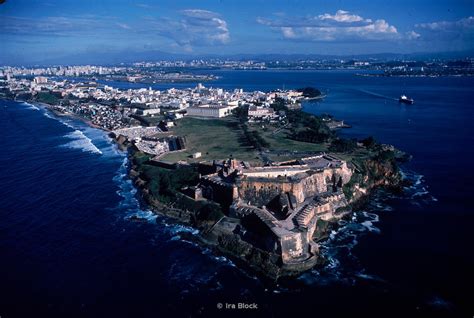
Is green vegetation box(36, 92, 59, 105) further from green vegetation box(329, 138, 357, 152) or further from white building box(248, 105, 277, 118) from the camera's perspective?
green vegetation box(329, 138, 357, 152)

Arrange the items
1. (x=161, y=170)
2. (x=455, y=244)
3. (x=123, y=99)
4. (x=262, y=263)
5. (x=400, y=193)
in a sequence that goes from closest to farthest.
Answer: (x=262, y=263) → (x=455, y=244) → (x=400, y=193) → (x=161, y=170) → (x=123, y=99)

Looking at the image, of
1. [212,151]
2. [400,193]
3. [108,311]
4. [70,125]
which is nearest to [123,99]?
[70,125]

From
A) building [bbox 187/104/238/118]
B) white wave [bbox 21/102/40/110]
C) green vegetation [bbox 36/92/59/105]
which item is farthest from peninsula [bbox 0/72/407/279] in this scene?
green vegetation [bbox 36/92/59/105]

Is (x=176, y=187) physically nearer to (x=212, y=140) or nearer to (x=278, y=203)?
(x=278, y=203)

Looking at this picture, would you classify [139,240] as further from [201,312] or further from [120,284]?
[201,312]

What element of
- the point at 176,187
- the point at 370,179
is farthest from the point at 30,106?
the point at 370,179

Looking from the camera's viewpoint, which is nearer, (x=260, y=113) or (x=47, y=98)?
(x=260, y=113)
